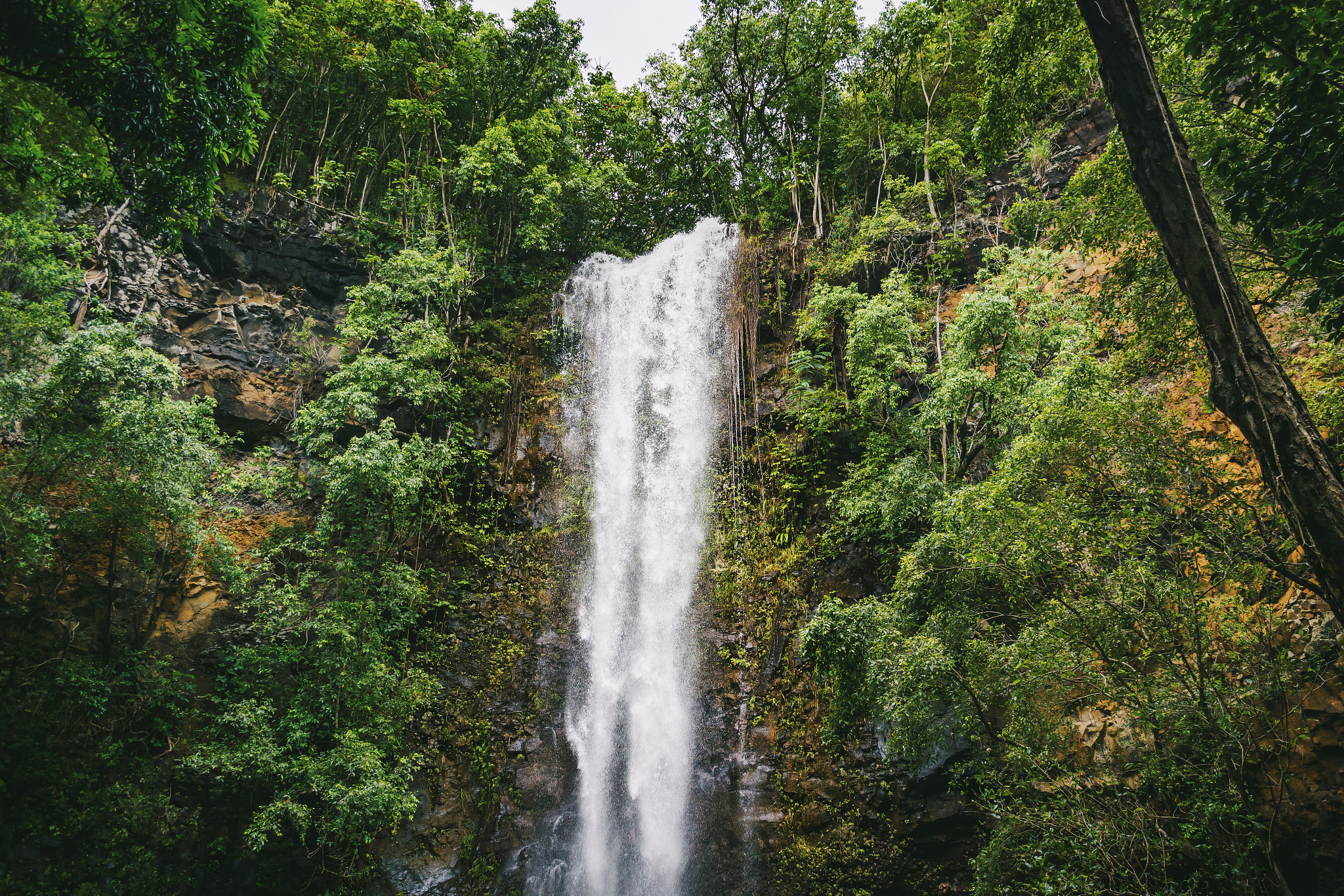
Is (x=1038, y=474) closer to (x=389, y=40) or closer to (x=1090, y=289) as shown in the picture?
(x=1090, y=289)

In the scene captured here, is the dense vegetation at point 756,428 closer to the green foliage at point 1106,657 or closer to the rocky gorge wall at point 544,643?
the green foliage at point 1106,657

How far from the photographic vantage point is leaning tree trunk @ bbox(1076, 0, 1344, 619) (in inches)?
125

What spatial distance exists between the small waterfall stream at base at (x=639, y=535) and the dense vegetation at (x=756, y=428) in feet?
4.17

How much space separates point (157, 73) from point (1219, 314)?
23.9 feet

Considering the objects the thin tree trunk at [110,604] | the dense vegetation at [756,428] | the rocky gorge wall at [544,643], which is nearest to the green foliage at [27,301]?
the dense vegetation at [756,428]

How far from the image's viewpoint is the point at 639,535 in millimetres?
12727

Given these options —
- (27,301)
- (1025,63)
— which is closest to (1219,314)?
(1025,63)

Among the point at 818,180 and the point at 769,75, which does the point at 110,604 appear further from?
the point at 769,75

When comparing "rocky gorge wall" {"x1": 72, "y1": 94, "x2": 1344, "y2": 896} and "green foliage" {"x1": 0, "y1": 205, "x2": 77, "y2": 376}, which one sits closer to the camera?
"green foliage" {"x1": 0, "y1": 205, "x2": 77, "y2": 376}

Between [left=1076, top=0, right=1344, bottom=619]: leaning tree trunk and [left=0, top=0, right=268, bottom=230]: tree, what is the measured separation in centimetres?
635

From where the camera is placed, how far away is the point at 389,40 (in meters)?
14.7

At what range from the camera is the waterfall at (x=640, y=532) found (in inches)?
391

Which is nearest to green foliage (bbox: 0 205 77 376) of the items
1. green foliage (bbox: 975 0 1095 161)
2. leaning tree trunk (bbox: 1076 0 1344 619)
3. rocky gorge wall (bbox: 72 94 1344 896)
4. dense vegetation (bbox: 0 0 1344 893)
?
dense vegetation (bbox: 0 0 1344 893)

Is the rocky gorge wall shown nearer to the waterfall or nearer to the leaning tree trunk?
the waterfall
